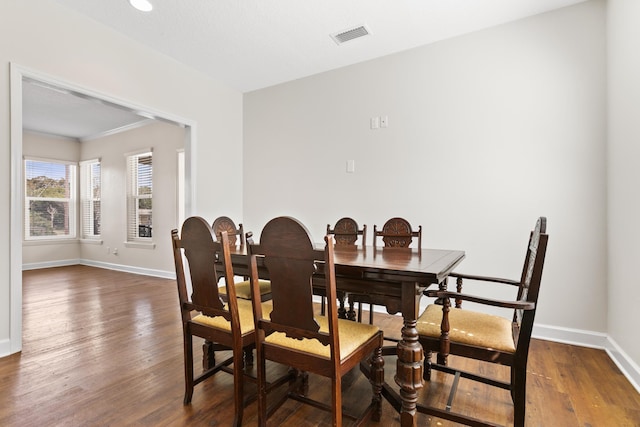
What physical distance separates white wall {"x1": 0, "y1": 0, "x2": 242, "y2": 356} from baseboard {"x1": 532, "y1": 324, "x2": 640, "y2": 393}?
12.6ft

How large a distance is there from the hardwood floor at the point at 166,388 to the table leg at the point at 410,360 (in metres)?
0.26

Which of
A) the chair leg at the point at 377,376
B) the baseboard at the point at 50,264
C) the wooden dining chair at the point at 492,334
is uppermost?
the wooden dining chair at the point at 492,334

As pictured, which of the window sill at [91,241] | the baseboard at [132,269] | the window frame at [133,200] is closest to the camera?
the baseboard at [132,269]

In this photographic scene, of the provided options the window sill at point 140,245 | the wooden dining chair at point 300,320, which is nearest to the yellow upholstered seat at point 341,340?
the wooden dining chair at point 300,320

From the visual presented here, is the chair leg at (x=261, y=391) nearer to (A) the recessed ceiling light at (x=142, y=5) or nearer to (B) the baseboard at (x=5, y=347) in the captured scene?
(B) the baseboard at (x=5, y=347)

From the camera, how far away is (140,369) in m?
2.21

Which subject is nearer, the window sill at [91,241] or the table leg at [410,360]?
the table leg at [410,360]

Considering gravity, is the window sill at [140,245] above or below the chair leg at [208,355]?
above

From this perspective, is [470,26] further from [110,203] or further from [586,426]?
[110,203]

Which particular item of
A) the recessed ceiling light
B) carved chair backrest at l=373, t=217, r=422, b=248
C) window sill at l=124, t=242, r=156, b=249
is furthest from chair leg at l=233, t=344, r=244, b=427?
window sill at l=124, t=242, r=156, b=249

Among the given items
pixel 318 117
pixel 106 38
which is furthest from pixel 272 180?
pixel 106 38

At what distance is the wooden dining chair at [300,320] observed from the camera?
129 centimetres

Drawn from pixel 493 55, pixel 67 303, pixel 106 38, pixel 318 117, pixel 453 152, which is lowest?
pixel 67 303

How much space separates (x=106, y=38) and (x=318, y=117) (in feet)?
7.64
